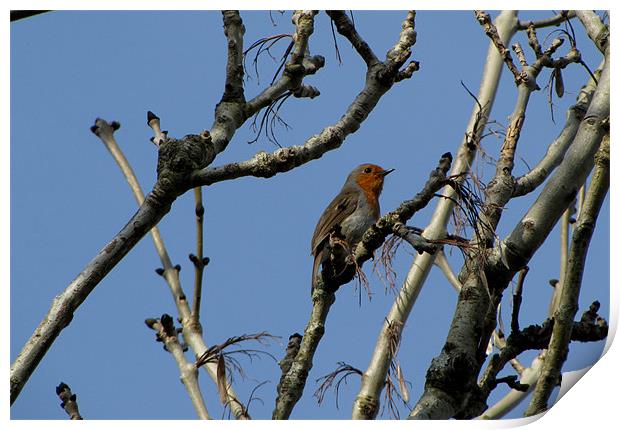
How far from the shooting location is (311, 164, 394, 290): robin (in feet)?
9.01

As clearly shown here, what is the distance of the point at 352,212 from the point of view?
10.8ft

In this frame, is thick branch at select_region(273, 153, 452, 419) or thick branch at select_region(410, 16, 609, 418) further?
thick branch at select_region(410, 16, 609, 418)

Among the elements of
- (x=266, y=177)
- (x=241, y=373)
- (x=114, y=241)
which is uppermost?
(x=266, y=177)

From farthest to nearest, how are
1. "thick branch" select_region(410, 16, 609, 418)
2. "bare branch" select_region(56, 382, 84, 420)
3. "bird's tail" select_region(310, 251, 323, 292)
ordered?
"bird's tail" select_region(310, 251, 323, 292), "bare branch" select_region(56, 382, 84, 420), "thick branch" select_region(410, 16, 609, 418)

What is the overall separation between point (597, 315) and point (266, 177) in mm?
1120

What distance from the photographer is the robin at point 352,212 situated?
108 inches

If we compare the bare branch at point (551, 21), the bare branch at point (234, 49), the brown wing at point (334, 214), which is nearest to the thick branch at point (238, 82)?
the bare branch at point (234, 49)

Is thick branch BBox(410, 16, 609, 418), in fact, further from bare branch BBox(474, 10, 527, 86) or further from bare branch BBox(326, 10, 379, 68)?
bare branch BBox(326, 10, 379, 68)

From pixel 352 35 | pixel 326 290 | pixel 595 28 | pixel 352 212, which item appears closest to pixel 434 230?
pixel 352 212

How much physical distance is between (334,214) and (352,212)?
0.10m

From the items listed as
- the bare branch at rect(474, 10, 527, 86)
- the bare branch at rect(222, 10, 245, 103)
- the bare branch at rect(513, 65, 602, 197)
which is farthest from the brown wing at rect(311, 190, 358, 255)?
the bare branch at rect(474, 10, 527, 86)
